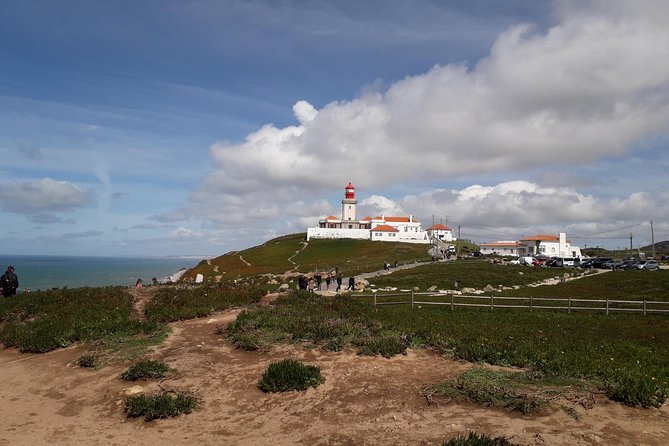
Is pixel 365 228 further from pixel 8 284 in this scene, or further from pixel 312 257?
pixel 8 284

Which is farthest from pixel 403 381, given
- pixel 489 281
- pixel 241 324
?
pixel 489 281

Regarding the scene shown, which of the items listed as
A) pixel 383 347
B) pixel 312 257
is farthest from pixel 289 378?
pixel 312 257

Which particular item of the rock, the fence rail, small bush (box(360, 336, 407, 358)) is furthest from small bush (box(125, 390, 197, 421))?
the fence rail

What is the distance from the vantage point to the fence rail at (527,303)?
92.7 feet

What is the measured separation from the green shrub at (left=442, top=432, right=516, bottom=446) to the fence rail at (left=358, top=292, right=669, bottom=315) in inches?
753

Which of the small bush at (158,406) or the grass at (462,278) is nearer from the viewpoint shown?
the small bush at (158,406)

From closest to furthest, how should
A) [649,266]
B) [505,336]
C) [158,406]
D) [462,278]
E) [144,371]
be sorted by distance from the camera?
[158,406]
[144,371]
[505,336]
[462,278]
[649,266]

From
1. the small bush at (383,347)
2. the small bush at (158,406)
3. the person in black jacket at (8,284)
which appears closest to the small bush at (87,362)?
the small bush at (158,406)

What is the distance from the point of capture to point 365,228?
134375 millimetres

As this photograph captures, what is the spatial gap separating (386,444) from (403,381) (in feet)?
10.9

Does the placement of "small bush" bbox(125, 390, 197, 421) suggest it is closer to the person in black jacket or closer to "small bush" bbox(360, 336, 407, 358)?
"small bush" bbox(360, 336, 407, 358)

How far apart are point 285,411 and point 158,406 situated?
9.64 ft

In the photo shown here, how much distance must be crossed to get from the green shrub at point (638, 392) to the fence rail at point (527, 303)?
1686cm

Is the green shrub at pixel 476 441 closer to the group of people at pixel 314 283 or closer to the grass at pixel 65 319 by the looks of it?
the grass at pixel 65 319
